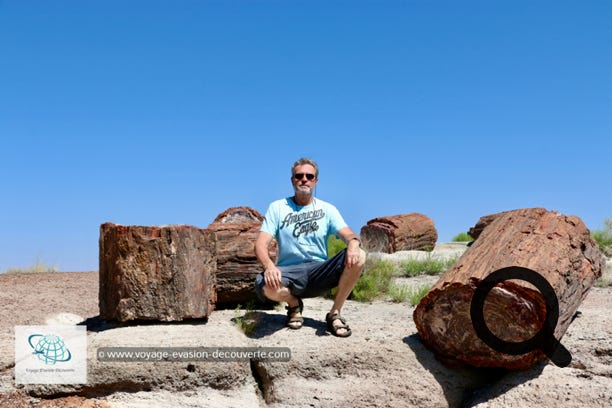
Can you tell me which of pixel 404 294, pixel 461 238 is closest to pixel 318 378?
pixel 404 294

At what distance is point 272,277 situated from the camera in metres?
5.82

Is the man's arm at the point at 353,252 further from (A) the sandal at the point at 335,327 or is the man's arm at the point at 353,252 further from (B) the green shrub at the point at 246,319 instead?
(B) the green shrub at the point at 246,319

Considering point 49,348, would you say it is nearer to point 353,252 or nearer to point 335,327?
point 335,327

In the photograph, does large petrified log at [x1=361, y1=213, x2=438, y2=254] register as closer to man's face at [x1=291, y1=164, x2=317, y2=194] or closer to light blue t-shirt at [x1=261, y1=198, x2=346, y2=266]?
light blue t-shirt at [x1=261, y1=198, x2=346, y2=266]

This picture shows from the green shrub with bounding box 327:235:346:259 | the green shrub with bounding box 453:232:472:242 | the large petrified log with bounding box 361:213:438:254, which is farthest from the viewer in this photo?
the green shrub with bounding box 453:232:472:242

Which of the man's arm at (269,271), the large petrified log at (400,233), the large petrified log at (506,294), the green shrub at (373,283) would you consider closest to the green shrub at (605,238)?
→ the large petrified log at (400,233)

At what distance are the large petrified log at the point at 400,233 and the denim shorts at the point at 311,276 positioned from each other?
32.7ft

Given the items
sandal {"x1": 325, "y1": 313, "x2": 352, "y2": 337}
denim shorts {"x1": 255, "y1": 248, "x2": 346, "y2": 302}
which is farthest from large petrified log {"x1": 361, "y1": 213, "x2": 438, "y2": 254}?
denim shorts {"x1": 255, "y1": 248, "x2": 346, "y2": 302}

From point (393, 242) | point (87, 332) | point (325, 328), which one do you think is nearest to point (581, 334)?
point (325, 328)

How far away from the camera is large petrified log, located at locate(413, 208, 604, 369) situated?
543cm

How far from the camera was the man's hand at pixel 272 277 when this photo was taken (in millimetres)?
5828

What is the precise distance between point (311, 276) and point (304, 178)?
99cm

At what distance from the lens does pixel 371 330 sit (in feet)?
21.1

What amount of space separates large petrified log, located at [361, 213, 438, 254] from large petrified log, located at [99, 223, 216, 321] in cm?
1010
